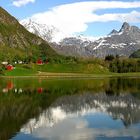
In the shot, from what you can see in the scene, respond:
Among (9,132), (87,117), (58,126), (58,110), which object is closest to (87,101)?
(58,110)

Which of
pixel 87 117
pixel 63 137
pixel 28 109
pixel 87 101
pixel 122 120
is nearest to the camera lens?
pixel 63 137

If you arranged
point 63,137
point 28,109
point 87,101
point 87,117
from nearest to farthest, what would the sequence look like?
point 63,137 → point 87,117 → point 28,109 → point 87,101

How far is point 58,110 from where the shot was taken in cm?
7512

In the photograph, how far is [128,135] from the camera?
47.0 meters

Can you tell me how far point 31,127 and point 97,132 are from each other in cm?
960

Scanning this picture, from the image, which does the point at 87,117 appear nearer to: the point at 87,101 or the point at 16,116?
the point at 16,116

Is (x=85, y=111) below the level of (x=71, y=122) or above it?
below

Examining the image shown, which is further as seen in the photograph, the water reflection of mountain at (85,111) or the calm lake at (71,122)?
the water reflection of mountain at (85,111)

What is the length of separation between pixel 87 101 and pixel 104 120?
103 ft

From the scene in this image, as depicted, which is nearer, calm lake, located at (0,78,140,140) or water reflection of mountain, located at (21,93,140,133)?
calm lake, located at (0,78,140,140)

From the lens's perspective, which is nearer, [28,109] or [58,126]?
[58,126]

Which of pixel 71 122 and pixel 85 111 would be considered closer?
pixel 71 122

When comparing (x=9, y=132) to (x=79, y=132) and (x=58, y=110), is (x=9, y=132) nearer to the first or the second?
(x=79, y=132)

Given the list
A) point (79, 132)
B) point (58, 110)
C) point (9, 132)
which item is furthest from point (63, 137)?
point (58, 110)
